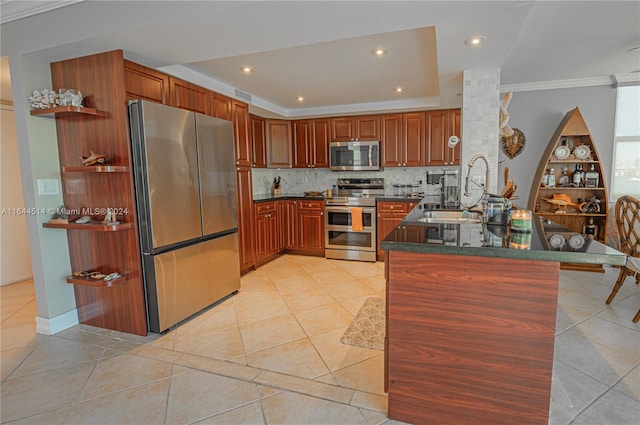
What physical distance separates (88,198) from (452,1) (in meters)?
2.91

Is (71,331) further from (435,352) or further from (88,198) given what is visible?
(435,352)

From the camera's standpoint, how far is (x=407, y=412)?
1.61 m

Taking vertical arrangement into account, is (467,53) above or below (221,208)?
above

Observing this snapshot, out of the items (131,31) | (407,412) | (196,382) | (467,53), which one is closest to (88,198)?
(131,31)

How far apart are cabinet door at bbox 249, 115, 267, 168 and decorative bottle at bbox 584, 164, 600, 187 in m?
4.30

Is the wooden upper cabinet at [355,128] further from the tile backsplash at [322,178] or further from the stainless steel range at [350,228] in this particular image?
the stainless steel range at [350,228]

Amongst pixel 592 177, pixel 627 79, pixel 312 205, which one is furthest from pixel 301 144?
pixel 627 79

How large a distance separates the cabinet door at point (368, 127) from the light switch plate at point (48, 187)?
148 inches

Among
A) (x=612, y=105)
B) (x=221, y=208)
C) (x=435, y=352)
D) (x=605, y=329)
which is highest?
(x=612, y=105)

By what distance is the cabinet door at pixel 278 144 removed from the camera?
514 centimetres

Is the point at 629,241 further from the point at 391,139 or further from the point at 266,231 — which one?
the point at 266,231

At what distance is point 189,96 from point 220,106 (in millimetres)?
485

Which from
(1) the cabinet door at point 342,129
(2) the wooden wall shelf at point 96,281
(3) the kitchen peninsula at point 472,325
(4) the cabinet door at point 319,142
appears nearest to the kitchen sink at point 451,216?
(3) the kitchen peninsula at point 472,325

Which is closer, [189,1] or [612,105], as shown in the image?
[189,1]
